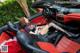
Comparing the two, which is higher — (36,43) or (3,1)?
(36,43)

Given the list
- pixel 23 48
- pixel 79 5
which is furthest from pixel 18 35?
pixel 79 5

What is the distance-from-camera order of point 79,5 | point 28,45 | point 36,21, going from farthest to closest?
point 36,21
point 79,5
point 28,45

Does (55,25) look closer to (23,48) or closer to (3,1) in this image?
(23,48)

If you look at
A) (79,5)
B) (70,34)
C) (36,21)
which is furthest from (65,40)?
(36,21)

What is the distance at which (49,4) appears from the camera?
4.41 metres

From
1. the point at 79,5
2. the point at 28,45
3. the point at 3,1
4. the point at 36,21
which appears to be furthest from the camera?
the point at 3,1

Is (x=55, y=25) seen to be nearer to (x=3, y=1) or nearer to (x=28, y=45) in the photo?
(x=28, y=45)

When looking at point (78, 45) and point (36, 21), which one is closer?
point (78, 45)

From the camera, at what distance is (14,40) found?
14.3ft

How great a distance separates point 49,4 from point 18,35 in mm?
538

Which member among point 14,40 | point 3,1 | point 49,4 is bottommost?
point 3,1

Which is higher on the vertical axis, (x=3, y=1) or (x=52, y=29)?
(x=52, y=29)

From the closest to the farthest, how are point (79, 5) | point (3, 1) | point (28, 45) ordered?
point (28, 45) < point (79, 5) < point (3, 1)

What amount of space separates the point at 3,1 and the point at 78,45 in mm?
6005
